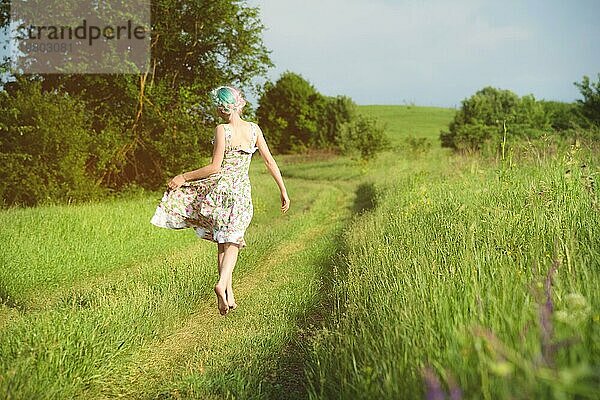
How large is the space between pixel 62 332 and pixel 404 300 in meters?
2.84

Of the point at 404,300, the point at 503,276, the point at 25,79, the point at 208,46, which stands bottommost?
the point at 404,300

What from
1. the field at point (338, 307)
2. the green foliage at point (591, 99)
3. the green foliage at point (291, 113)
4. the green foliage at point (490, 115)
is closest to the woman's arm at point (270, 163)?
the field at point (338, 307)

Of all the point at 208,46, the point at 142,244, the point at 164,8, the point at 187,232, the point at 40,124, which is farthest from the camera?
the point at 208,46

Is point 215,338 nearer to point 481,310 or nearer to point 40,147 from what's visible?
point 481,310

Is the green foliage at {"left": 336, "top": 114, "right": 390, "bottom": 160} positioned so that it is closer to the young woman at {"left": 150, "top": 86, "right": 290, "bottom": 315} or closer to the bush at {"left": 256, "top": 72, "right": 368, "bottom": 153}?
the bush at {"left": 256, "top": 72, "right": 368, "bottom": 153}

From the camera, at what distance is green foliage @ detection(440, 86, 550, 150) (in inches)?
1649

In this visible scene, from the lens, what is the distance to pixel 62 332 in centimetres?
463

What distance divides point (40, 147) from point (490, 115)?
130ft

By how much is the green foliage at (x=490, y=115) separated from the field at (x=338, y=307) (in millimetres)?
33847

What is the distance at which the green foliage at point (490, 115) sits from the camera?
137ft

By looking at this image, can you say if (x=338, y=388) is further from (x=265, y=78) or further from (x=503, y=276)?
(x=265, y=78)

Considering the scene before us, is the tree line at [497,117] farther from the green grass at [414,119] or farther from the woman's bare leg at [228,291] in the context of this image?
the woman's bare leg at [228,291]

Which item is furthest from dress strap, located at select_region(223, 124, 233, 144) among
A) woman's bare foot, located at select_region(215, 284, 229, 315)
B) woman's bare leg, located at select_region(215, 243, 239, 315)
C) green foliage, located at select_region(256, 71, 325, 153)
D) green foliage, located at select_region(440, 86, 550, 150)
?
green foliage, located at select_region(256, 71, 325, 153)

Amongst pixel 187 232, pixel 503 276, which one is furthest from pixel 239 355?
pixel 187 232
